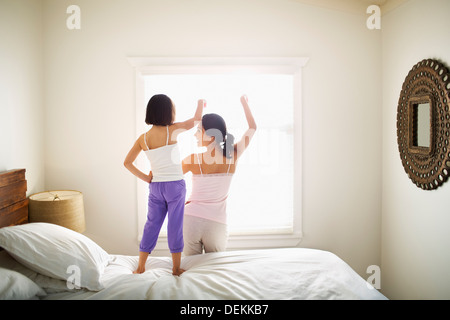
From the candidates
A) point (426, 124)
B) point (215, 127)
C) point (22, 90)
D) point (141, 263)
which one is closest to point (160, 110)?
point (215, 127)

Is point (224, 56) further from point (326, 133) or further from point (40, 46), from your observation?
point (40, 46)

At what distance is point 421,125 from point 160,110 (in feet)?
6.11

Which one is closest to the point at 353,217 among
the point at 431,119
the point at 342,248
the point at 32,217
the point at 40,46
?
the point at 342,248

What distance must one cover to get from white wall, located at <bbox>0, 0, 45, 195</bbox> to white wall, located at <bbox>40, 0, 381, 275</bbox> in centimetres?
11

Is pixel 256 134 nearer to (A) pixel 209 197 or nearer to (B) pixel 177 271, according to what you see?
(A) pixel 209 197

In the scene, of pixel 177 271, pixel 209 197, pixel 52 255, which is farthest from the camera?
pixel 209 197

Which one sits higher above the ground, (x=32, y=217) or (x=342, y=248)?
(x=32, y=217)

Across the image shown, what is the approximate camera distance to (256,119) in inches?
129

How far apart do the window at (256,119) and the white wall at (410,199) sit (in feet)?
2.55

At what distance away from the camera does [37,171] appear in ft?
9.94

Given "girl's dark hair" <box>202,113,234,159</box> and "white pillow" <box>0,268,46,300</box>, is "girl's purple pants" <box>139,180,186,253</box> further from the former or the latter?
"white pillow" <box>0,268,46,300</box>

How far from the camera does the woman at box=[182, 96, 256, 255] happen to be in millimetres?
2428

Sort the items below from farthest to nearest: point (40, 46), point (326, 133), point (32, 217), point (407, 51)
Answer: point (326, 133) < point (40, 46) < point (407, 51) < point (32, 217)

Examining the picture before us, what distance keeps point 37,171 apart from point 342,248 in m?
2.75
